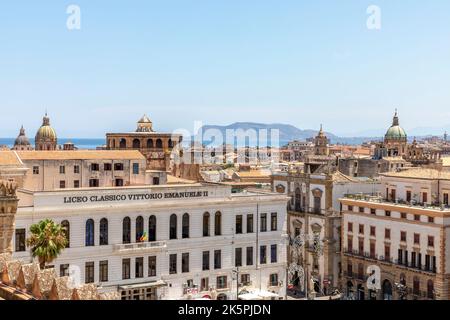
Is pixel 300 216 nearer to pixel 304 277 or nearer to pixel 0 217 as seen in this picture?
pixel 304 277

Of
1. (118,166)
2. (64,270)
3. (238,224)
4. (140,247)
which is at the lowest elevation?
(64,270)

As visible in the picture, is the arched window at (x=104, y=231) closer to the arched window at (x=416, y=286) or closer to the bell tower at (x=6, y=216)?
the bell tower at (x=6, y=216)

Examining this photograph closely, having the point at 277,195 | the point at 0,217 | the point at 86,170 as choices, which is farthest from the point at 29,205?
the point at 277,195

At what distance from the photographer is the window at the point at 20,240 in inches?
1853

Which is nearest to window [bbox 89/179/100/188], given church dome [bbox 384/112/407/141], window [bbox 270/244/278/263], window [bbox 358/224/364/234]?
window [bbox 270/244/278/263]

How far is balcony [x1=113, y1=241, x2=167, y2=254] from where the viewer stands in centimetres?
5103

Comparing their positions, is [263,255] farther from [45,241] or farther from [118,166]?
[45,241]

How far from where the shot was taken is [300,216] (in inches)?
3253

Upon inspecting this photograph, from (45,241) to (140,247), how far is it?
11735 mm

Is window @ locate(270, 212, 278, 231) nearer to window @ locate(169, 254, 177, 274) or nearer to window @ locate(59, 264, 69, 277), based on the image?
window @ locate(169, 254, 177, 274)

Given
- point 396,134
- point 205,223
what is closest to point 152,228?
point 205,223

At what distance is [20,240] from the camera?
155ft

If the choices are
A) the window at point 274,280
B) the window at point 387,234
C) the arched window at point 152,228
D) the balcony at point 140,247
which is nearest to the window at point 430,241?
the window at point 387,234
